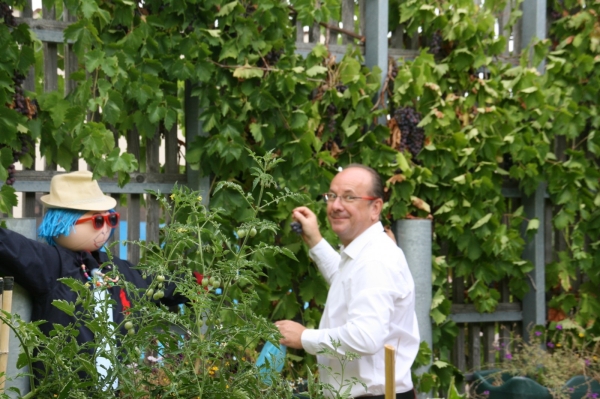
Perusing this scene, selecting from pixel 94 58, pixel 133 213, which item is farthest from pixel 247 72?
pixel 133 213

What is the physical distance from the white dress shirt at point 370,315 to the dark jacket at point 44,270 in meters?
0.66

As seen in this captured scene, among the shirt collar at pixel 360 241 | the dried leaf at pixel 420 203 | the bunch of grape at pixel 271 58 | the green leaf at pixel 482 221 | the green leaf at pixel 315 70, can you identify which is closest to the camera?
the shirt collar at pixel 360 241

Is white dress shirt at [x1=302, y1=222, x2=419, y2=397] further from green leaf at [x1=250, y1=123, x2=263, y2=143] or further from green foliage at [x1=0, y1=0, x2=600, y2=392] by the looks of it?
green leaf at [x1=250, y1=123, x2=263, y2=143]

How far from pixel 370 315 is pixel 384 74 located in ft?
5.91

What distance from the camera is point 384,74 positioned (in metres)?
4.09

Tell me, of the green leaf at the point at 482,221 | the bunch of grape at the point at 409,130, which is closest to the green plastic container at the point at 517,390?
the green leaf at the point at 482,221

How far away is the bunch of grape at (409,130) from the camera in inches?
160

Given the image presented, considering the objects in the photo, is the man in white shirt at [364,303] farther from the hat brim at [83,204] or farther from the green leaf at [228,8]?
the green leaf at [228,8]

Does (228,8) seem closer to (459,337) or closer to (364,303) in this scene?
(364,303)

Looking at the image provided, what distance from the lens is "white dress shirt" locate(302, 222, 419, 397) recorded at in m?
2.59

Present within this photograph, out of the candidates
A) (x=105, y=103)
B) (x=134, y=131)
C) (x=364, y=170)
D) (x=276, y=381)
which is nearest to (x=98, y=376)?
(x=276, y=381)

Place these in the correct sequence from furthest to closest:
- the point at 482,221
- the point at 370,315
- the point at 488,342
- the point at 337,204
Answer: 1. the point at 488,342
2. the point at 482,221
3. the point at 337,204
4. the point at 370,315

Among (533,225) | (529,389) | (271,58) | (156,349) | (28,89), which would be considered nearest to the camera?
(156,349)

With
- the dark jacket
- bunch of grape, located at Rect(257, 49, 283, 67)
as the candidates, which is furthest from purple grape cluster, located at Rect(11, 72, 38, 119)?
bunch of grape, located at Rect(257, 49, 283, 67)
